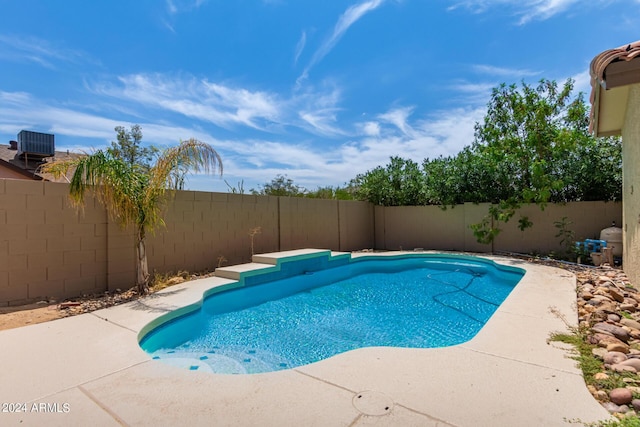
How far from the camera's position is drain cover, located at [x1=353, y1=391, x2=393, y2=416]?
81.4 inches

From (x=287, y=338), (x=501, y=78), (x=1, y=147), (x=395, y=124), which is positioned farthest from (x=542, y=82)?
(x=1, y=147)

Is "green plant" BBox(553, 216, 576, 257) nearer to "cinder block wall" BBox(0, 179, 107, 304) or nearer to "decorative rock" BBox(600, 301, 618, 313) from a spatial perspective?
"decorative rock" BBox(600, 301, 618, 313)

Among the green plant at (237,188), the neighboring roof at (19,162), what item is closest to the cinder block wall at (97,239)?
the green plant at (237,188)

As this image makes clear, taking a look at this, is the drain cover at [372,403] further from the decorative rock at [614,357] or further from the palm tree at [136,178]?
the palm tree at [136,178]

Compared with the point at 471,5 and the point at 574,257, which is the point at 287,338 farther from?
the point at 574,257

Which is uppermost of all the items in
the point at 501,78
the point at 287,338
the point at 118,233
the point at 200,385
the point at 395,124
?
the point at 501,78

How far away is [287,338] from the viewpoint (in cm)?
440

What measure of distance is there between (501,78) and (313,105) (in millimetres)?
6622

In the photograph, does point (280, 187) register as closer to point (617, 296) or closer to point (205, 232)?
point (205, 232)

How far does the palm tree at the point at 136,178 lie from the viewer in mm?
5041

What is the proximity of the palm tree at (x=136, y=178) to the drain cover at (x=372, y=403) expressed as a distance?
480 cm

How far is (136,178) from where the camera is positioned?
5.50 metres

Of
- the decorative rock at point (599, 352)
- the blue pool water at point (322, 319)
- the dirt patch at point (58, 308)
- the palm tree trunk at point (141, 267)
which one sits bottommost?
the blue pool water at point (322, 319)

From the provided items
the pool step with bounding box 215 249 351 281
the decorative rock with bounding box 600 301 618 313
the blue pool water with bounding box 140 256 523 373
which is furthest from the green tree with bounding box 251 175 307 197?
the decorative rock with bounding box 600 301 618 313
